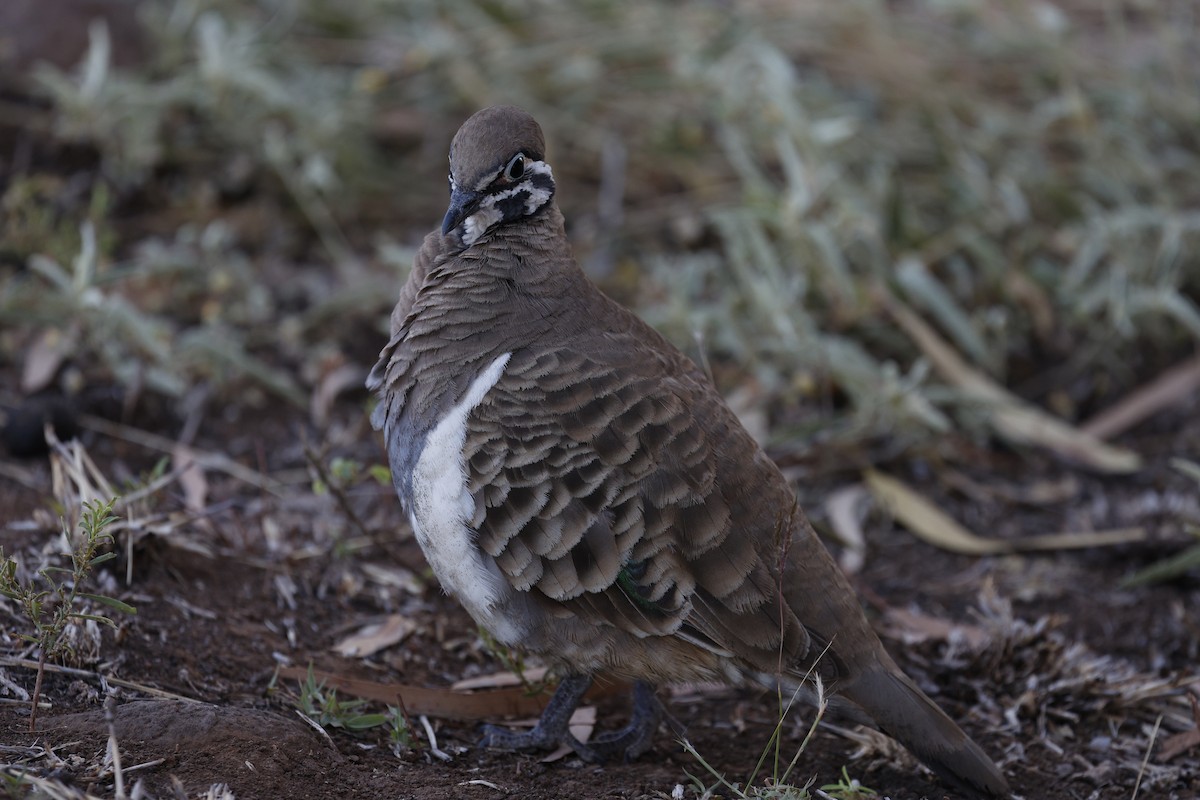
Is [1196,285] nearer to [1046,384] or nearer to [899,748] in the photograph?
[1046,384]

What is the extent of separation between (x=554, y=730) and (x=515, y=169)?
1440mm

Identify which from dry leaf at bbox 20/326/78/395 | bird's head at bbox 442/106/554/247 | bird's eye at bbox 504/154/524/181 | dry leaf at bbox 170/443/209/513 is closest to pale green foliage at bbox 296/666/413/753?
dry leaf at bbox 170/443/209/513

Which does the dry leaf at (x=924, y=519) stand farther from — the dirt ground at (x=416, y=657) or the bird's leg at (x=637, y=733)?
the bird's leg at (x=637, y=733)

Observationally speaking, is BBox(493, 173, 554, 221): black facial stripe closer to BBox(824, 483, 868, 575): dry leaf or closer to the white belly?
the white belly

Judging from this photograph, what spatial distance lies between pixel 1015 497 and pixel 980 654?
1.49 m

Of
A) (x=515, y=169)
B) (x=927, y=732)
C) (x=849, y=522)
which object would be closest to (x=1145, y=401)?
(x=849, y=522)

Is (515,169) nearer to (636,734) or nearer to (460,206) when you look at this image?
(460,206)

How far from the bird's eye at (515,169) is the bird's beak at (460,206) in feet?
0.30

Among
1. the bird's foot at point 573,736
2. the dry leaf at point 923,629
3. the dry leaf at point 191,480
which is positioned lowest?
the dry leaf at point 923,629

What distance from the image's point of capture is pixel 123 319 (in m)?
4.58

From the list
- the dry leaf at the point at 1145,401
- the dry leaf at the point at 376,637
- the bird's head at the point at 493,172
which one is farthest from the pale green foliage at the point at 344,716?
the dry leaf at the point at 1145,401

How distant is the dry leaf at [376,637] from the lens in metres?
3.55

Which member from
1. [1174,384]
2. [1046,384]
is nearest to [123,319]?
[1046,384]

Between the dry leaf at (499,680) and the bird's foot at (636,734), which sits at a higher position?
the dry leaf at (499,680)
